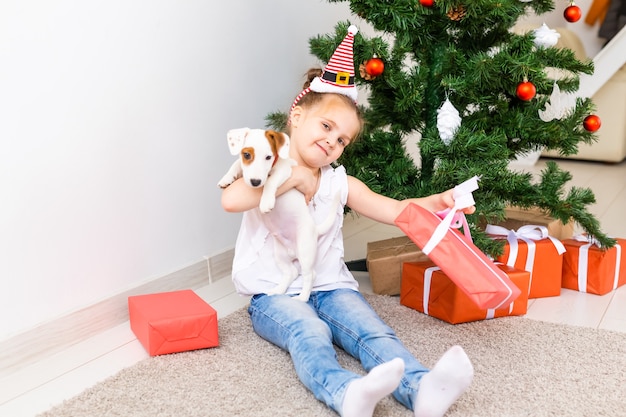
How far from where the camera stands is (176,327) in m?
1.45

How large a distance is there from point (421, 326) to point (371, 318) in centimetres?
22

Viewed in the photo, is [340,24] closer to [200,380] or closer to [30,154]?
[30,154]

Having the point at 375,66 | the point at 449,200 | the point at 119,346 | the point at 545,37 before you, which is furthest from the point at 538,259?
the point at 119,346

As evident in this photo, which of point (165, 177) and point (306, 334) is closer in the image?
point (306, 334)

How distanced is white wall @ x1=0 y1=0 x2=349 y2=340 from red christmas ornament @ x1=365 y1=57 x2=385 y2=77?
48 cm

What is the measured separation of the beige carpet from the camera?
123 centimetres

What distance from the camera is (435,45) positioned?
1.73m

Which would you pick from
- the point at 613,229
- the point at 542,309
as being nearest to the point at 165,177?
the point at 542,309

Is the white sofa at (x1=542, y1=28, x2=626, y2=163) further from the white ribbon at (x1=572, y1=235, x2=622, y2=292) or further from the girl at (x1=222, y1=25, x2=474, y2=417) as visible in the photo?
the girl at (x1=222, y1=25, x2=474, y2=417)

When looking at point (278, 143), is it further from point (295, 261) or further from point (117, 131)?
point (117, 131)

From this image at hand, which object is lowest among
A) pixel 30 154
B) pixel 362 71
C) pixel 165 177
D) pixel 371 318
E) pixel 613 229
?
pixel 613 229

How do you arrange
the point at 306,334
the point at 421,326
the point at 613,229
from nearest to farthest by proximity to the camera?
the point at 306,334
the point at 421,326
the point at 613,229

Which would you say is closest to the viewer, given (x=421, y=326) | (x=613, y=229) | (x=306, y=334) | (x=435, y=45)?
(x=306, y=334)

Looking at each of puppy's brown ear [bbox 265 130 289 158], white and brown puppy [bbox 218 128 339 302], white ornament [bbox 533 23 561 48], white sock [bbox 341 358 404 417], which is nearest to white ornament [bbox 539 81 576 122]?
white ornament [bbox 533 23 561 48]
